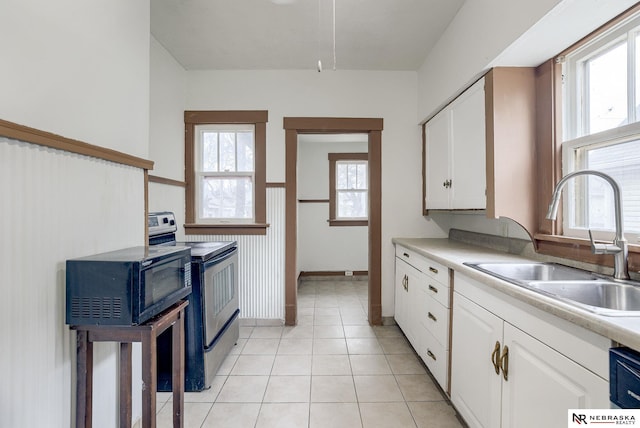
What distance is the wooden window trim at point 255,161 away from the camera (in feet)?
A: 10.3

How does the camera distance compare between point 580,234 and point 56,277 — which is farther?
point 580,234

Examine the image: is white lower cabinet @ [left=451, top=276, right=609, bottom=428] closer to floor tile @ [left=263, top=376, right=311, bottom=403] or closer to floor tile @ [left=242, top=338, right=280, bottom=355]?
floor tile @ [left=263, top=376, right=311, bottom=403]

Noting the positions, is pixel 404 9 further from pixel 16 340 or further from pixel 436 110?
pixel 16 340

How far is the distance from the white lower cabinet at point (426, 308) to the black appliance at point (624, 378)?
1049 millimetres

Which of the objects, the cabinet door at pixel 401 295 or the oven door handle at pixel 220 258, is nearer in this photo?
the oven door handle at pixel 220 258

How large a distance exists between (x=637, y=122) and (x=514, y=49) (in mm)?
706

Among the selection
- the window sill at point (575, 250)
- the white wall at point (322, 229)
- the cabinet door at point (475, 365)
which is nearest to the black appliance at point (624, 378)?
the cabinet door at point (475, 365)

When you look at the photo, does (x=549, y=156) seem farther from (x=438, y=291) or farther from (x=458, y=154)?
(x=438, y=291)

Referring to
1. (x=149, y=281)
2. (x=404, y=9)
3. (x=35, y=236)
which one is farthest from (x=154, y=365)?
(x=404, y=9)

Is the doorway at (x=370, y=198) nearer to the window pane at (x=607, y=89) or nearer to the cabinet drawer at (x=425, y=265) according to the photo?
the cabinet drawer at (x=425, y=265)

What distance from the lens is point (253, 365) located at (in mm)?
2381

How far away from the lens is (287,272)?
317cm

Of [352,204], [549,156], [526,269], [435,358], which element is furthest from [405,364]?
[352,204]

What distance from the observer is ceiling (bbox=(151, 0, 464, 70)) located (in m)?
2.19
